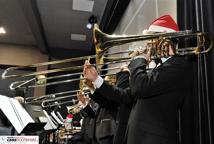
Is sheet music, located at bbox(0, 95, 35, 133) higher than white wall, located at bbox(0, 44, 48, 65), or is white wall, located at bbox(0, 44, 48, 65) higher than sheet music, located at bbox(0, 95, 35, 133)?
white wall, located at bbox(0, 44, 48, 65)

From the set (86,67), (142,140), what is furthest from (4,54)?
(142,140)

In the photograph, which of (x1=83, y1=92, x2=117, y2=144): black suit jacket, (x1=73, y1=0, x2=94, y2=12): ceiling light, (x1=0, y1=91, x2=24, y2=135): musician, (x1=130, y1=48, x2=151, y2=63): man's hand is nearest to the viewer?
(x1=130, y1=48, x2=151, y2=63): man's hand

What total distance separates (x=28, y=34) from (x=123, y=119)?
195 inches

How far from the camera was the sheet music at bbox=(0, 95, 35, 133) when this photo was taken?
1721mm

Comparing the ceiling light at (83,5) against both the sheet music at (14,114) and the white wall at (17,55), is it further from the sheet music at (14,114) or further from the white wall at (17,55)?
the sheet music at (14,114)

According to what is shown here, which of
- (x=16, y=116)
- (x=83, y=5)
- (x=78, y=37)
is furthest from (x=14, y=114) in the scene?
(x=78, y=37)

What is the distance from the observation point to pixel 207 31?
144 centimetres

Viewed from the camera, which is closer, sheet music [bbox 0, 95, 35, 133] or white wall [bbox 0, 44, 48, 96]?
sheet music [bbox 0, 95, 35, 133]

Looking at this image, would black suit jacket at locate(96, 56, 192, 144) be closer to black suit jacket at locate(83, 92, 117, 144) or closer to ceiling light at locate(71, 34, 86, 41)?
black suit jacket at locate(83, 92, 117, 144)

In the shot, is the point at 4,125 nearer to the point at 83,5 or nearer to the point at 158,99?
the point at 158,99

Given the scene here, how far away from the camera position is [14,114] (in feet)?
5.83

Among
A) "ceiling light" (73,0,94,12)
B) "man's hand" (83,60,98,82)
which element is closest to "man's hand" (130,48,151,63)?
"man's hand" (83,60,98,82)

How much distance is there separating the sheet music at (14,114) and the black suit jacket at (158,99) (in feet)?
2.40

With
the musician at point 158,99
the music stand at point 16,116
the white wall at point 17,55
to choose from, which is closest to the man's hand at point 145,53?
the musician at point 158,99
